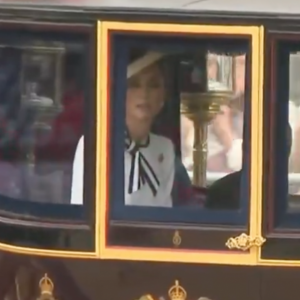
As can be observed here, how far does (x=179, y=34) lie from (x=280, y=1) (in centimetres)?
35

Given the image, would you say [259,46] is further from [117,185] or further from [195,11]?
[117,185]

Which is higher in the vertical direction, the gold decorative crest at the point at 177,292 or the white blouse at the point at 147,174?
the white blouse at the point at 147,174

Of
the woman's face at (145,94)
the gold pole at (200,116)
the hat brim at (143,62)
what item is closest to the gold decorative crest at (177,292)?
the gold pole at (200,116)

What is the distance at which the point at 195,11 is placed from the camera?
3053 millimetres

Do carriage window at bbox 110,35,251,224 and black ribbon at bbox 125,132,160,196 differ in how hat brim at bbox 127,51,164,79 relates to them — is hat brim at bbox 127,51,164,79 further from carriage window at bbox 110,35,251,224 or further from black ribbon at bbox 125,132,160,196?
black ribbon at bbox 125,132,160,196

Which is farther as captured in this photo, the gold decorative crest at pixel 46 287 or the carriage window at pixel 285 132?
the gold decorative crest at pixel 46 287

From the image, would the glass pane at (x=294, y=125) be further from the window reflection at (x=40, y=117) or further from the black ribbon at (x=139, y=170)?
the window reflection at (x=40, y=117)

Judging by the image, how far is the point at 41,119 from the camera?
3205mm

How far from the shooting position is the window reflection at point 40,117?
10.3 feet

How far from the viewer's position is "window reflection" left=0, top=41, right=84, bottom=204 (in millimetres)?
3150

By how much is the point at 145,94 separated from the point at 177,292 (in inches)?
23.6

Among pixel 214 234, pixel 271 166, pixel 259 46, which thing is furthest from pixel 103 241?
pixel 259 46

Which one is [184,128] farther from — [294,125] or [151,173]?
[294,125]

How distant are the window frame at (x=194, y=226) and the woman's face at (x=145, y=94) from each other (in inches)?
3.2
